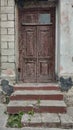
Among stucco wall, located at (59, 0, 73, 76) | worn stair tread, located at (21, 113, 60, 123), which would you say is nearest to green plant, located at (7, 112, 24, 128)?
worn stair tread, located at (21, 113, 60, 123)

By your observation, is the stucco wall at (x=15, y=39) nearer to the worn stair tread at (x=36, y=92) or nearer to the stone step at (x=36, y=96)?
the worn stair tread at (x=36, y=92)

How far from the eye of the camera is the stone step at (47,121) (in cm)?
629

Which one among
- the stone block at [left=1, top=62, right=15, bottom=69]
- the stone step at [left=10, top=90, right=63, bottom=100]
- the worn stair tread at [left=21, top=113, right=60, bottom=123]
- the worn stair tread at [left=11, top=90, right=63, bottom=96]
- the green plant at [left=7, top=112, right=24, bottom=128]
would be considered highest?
the stone block at [left=1, top=62, right=15, bottom=69]

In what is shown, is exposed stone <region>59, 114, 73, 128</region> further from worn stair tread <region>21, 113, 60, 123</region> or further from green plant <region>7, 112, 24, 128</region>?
green plant <region>7, 112, 24, 128</region>

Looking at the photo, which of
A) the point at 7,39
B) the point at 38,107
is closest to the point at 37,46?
the point at 7,39

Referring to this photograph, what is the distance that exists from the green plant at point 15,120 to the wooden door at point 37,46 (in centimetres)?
197

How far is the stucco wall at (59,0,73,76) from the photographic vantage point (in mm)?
8039

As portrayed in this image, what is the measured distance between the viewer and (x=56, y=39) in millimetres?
8570

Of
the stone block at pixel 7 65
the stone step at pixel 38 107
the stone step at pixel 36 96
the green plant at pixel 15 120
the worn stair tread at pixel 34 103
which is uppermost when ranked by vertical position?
the stone block at pixel 7 65

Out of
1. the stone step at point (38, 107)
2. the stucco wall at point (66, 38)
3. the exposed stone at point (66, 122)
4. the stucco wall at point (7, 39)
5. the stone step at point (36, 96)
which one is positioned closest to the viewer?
the exposed stone at point (66, 122)

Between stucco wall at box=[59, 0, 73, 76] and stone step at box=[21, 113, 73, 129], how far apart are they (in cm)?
175

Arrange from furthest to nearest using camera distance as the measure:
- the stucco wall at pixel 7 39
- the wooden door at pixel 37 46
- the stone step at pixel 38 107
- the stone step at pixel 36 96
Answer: the wooden door at pixel 37 46 → the stucco wall at pixel 7 39 → the stone step at pixel 36 96 → the stone step at pixel 38 107

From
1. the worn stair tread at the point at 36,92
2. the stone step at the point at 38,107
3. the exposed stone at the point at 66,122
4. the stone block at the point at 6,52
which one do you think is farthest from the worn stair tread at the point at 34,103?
the stone block at the point at 6,52

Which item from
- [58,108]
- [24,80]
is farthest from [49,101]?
[24,80]
